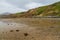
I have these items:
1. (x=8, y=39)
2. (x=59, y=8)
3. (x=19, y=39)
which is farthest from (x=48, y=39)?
(x=59, y=8)

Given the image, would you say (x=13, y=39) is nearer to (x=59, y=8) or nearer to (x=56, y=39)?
(x=56, y=39)

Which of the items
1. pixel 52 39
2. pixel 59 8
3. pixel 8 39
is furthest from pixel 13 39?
pixel 59 8

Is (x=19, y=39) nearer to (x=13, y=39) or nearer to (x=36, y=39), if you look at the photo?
(x=13, y=39)

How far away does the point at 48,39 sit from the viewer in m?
15.3

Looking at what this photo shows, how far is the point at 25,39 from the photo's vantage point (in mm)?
15539

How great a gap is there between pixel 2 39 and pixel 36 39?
301 cm

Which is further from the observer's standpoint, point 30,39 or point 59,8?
point 59,8

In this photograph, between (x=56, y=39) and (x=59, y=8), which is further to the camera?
(x=59, y=8)

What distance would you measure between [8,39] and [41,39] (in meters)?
2.93

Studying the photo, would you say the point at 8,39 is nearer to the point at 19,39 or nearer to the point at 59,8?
the point at 19,39

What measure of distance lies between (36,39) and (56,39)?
5.71 ft

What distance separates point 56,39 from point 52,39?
36 centimetres

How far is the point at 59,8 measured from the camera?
5276 inches

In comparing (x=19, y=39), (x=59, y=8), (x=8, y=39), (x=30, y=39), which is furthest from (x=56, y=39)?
(x=59, y=8)
